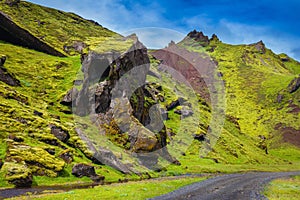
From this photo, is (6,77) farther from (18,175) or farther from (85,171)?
(18,175)

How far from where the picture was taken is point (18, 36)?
102 meters

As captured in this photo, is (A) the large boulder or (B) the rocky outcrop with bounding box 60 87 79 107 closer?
(A) the large boulder

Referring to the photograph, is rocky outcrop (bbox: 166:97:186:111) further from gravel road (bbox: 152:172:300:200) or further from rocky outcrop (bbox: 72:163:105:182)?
rocky outcrop (bbox: 72:163:105:182)

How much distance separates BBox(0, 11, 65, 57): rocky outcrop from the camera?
94188mm

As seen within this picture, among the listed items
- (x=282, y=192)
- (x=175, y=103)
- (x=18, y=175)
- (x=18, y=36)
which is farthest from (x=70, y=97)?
(x=175, y=103)

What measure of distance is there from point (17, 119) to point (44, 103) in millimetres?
19047

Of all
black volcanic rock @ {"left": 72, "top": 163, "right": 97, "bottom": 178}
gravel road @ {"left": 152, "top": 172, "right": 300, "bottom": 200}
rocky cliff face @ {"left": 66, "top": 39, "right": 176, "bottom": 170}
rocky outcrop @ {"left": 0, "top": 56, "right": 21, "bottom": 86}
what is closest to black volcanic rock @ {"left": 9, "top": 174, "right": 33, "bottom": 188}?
black volcanic rock @ {"left": 72, "top": 163, "right": 97, "bottom": 178}

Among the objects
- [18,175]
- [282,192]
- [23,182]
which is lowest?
[23,182]

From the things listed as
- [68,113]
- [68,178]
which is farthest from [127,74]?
[68,178]

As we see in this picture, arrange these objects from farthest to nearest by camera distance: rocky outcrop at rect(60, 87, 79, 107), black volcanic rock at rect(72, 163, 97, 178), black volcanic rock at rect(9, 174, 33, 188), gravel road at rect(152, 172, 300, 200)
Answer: rocky outcrop at rect(60, 87, 79, 107)
black volcanic rock at rect(72, 163, 97, 178)
black volcanic rock at rect(9, 174, 33, 188)
gravel road at rect(152, 172, 300, 200)

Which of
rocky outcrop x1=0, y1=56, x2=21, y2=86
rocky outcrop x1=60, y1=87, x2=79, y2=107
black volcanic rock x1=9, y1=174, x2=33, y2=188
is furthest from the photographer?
rocky outcrop x1=60, y1=87, x2=79, y2=107

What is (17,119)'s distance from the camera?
5394cm

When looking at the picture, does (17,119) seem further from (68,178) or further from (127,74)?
(127,74)

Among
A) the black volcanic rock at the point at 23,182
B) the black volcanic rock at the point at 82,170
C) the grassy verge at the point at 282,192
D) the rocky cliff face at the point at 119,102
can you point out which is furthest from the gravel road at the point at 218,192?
the rocky cliff face at the point at 119,102
